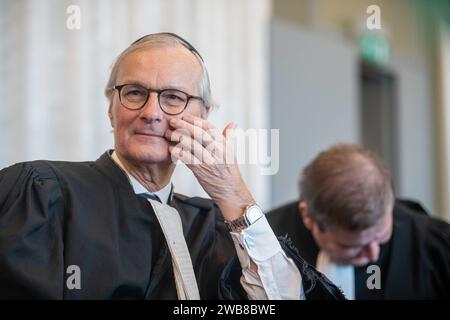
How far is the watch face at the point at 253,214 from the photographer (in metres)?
0.86

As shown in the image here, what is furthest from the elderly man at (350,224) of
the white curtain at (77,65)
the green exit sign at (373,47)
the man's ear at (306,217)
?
the green exit sign at (373,47)

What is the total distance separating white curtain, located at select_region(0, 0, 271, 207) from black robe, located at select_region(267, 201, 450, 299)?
0.15 m

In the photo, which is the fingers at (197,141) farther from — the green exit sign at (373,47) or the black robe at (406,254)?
the green exit sign at (373,47)

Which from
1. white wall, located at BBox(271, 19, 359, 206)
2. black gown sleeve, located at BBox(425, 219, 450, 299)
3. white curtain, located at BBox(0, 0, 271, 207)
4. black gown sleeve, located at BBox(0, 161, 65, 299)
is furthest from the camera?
white wall, located at BBox(271, 19, 359, 206)

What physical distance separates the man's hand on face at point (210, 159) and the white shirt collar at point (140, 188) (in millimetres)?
89

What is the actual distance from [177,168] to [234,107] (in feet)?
1.60

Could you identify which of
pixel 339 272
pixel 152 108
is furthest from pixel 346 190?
pixel 152 108

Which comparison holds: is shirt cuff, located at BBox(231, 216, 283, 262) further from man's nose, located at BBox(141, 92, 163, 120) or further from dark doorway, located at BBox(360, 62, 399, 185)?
dark doorway, located at BBox(360, 62, 399, 185)

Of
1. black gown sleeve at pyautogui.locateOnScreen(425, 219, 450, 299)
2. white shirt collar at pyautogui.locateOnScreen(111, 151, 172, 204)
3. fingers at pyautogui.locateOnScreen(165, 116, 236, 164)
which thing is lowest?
black gown sleeve at pyautogui.locateOnScreen(425, 219, 450, 299)

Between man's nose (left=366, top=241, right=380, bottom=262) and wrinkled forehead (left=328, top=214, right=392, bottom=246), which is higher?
wrinkled forehead (left=328, top=214, right=392, bottom=246)

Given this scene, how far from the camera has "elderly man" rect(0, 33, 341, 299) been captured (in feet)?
2.74

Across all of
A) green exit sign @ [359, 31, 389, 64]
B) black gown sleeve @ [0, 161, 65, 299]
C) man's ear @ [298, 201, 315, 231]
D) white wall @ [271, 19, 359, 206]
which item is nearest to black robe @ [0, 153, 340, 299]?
black gown sleeve @ [0, 161, 65, 299]
